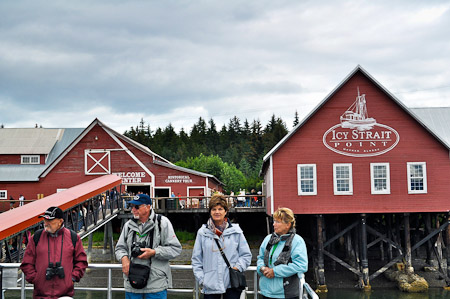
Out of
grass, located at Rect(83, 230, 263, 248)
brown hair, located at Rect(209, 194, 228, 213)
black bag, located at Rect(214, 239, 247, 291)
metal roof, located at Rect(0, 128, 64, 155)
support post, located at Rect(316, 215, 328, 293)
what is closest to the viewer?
black bag, located at Rect(214, 239, 247, 291)

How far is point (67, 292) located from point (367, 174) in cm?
1972

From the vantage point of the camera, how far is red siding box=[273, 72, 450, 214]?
2403cm

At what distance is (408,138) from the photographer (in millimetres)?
24250

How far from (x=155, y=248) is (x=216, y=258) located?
0.75m

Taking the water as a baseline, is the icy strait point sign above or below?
above

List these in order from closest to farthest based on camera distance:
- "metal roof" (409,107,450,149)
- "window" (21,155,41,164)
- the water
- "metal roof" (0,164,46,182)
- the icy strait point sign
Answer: the water
the icy strait point sign
"metal roof" (409,107,450,149)
"metal roof" (0,164,46,182)
"window" (21,155,41,164)

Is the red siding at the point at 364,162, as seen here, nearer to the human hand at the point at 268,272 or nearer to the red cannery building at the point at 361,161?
the red cannery building at the point at 361,161

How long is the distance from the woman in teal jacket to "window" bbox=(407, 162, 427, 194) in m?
19.3

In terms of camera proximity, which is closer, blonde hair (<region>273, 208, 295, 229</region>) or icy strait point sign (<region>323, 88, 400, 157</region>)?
blonde hair (<region>273, 208, 295, 229</region>)

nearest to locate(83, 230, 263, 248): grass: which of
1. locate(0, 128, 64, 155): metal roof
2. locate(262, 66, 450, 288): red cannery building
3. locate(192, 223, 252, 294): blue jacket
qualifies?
locate(262, 66, 450, 288): red cannery building

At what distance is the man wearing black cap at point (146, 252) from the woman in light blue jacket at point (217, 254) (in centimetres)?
36

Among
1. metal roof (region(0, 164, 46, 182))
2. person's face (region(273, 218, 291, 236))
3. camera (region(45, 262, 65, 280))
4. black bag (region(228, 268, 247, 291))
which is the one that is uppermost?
metal roof (region(0, 164, 46, 182))

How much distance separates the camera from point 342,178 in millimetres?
Result: 24219

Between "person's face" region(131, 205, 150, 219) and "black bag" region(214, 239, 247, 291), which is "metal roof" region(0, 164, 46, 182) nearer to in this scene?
"person's face" region(131, 205, 150, 219)
